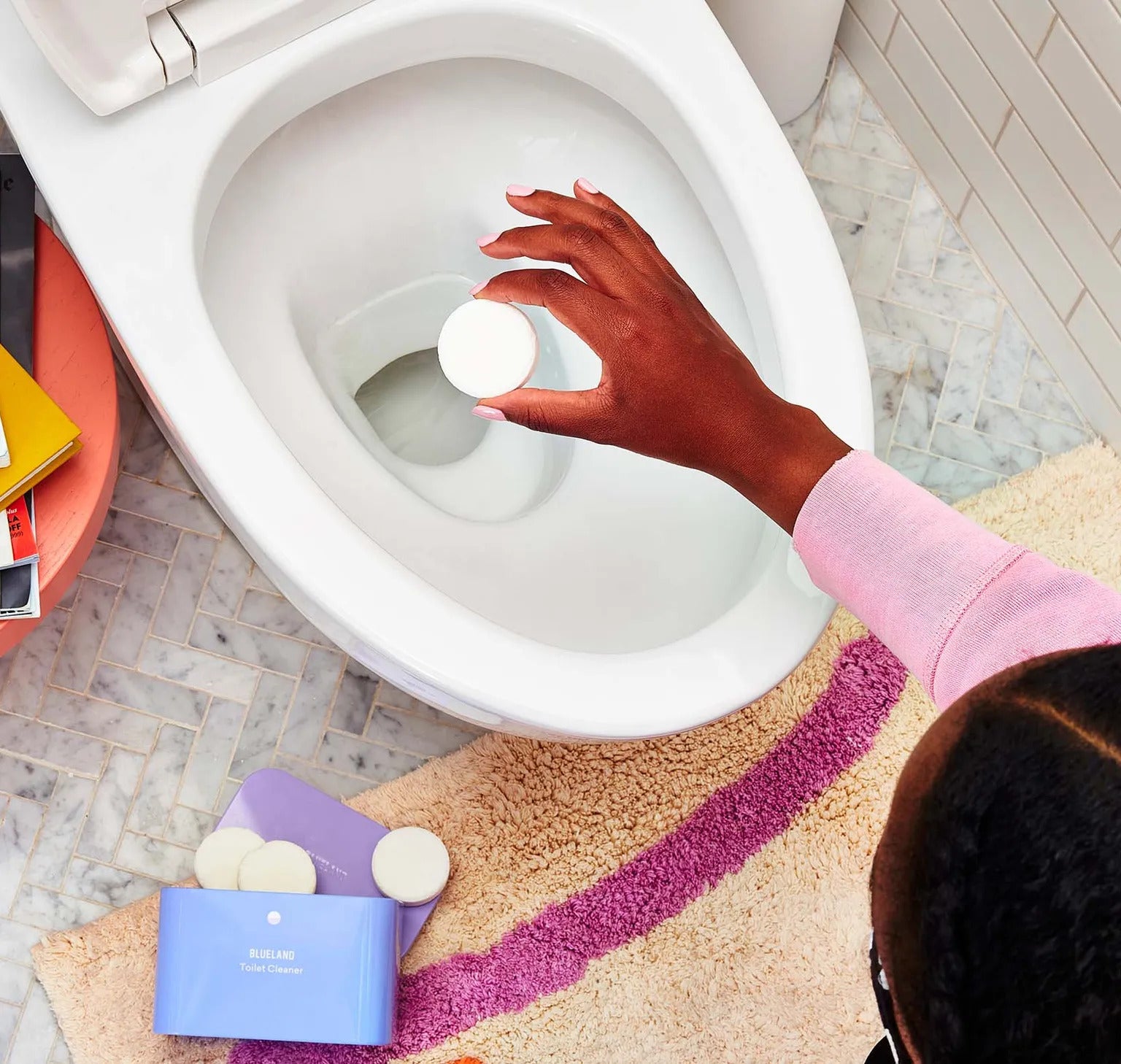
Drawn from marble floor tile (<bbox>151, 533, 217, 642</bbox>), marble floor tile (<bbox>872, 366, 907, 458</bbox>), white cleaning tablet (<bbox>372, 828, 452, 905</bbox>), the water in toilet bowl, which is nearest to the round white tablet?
white cleaning tablet (<bbox>372, 828, 452, 905</bbox>)

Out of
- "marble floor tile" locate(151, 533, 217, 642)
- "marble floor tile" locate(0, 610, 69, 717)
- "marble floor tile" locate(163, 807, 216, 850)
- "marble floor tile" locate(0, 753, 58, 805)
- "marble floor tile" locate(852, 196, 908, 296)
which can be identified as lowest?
"marble floor tile" locate(852, 196, 908, 296)

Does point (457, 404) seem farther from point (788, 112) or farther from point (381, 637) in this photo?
point (788, 112)

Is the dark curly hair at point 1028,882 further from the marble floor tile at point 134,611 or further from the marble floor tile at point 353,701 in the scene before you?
the marble floor tile at point 134,611

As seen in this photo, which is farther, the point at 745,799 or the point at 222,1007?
the point at 745,799

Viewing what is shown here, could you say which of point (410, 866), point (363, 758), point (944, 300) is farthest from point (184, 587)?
point (944, 300)

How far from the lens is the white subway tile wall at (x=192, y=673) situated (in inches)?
45.1

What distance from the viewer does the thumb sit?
2.11 feet

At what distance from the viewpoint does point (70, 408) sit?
0.93 metres

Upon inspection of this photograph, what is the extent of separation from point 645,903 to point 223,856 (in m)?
0.41

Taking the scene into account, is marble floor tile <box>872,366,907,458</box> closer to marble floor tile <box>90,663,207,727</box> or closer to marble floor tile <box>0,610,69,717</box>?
marble floor tile <box>90,663,207,727</box>

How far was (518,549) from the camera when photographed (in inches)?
35.2

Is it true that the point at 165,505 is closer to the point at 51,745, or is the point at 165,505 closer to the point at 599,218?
the point at 51,745

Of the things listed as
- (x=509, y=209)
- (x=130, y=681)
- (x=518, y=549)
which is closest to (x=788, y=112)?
(x=509, y=209)

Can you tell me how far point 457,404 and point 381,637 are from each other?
43cm
